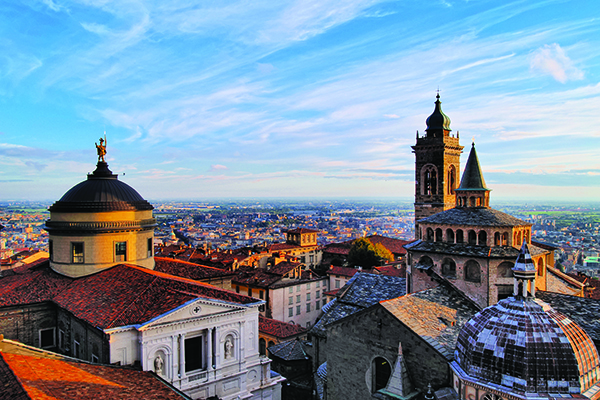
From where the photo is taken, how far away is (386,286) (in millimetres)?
26375

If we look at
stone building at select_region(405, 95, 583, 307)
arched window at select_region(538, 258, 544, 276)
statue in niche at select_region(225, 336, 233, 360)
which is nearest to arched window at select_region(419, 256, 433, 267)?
stone building at select_region(405, 95, 583, 307)

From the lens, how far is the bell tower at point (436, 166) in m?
42.4

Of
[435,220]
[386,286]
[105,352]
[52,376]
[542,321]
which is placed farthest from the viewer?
[386,286]

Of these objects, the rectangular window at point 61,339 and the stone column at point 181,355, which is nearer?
the stone column at point 181,355

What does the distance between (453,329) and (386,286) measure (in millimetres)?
8451

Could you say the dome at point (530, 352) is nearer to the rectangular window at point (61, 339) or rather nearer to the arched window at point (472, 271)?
the arched window at point (472, 271)

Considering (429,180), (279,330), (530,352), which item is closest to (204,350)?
(530,352)

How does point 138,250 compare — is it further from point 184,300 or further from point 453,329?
point 453,329

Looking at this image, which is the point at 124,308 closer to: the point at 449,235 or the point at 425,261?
the point at 425,261

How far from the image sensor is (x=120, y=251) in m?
26.8

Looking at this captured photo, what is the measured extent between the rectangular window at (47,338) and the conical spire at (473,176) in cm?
2693

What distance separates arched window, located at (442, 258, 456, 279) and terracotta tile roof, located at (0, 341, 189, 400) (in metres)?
15.4

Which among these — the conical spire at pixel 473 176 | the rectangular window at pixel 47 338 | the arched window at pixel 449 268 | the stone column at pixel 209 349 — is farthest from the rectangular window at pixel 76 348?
the conical spire at pixel 473 176

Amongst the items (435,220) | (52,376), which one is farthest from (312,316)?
(52,376)
